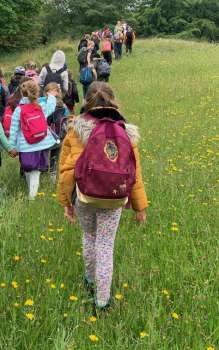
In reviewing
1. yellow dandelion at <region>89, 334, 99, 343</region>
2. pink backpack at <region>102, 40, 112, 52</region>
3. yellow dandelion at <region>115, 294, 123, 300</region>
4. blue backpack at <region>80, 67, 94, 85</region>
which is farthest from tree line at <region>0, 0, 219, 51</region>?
yellow dandelion at <region>89, 334, 99, 343</region>

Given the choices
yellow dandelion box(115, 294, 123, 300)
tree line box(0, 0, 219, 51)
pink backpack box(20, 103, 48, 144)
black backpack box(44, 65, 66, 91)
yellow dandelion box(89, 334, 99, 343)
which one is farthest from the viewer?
tree line box(0, 0, 219, 51)

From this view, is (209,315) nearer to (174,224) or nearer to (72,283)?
(72,283)

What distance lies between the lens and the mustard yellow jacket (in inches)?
166

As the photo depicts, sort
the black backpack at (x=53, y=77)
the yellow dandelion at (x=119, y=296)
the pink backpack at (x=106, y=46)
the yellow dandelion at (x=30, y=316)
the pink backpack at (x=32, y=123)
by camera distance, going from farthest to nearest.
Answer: the pink backpack at (x=106, y=46) → the black backpack at (x=53, y=77) → the pink backpack at (x=32, y=123) → the yellow dandelion at (x=119, y=296) → the yellow dandelion at (x=30, y=316)

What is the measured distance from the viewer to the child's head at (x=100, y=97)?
425 cm

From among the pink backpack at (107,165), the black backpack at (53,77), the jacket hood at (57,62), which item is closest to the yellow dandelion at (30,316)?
the pink backpack at (107,165)

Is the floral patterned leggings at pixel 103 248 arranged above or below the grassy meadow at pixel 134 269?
above

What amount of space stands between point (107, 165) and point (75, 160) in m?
0.43

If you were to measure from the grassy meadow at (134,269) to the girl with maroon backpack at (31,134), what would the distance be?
43cm

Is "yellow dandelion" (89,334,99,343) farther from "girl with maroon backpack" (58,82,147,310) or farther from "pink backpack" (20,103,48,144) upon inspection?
"pink backpack" (20,103,48,144)

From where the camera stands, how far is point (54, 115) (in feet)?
30.5

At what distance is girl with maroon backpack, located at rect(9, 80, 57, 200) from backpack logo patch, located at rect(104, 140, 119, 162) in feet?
12.0

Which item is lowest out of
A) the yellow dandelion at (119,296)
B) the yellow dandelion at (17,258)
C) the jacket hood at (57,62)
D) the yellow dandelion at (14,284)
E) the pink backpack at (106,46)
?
the pink backpack at (106,46)

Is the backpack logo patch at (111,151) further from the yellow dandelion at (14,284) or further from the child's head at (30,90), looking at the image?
the child's head at (30,90)
